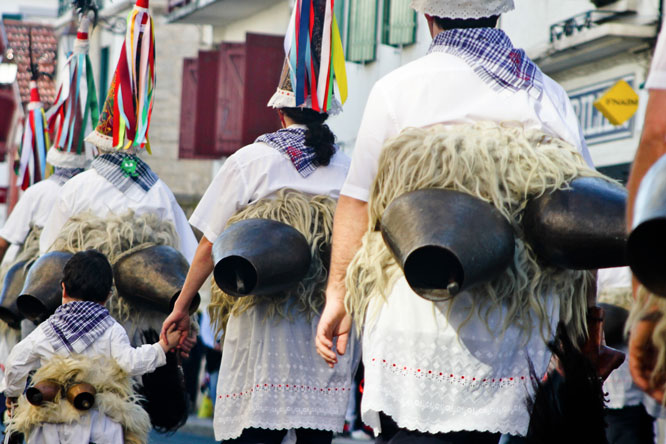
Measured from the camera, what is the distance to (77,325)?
20.1 ft

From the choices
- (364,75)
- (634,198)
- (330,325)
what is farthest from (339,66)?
(364,75)

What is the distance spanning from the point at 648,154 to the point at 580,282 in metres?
1.16

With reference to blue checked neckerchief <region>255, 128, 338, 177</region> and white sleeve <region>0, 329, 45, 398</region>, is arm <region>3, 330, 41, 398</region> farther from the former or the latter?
blue checked neckerchief <region>255, 128, 338, 177</region>

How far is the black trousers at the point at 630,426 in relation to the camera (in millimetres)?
7613

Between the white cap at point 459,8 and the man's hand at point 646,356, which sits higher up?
the white cap at point 459,8

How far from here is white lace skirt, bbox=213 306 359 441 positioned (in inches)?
217

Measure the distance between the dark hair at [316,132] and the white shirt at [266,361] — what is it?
0.14 metres

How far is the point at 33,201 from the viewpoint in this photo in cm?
877

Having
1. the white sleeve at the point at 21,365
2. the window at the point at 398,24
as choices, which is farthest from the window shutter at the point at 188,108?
the white sleeve at the point at 21,365

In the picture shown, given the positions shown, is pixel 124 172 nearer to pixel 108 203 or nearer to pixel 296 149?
pixel 108 203

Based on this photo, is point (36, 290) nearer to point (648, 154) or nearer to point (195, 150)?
point (648, 154)

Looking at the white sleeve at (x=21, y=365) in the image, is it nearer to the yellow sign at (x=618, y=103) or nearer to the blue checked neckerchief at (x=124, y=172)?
the blue checked neckerchief at (x=124, y=172)

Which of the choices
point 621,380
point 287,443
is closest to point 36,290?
point 287,443

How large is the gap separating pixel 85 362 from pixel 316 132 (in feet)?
4.84
